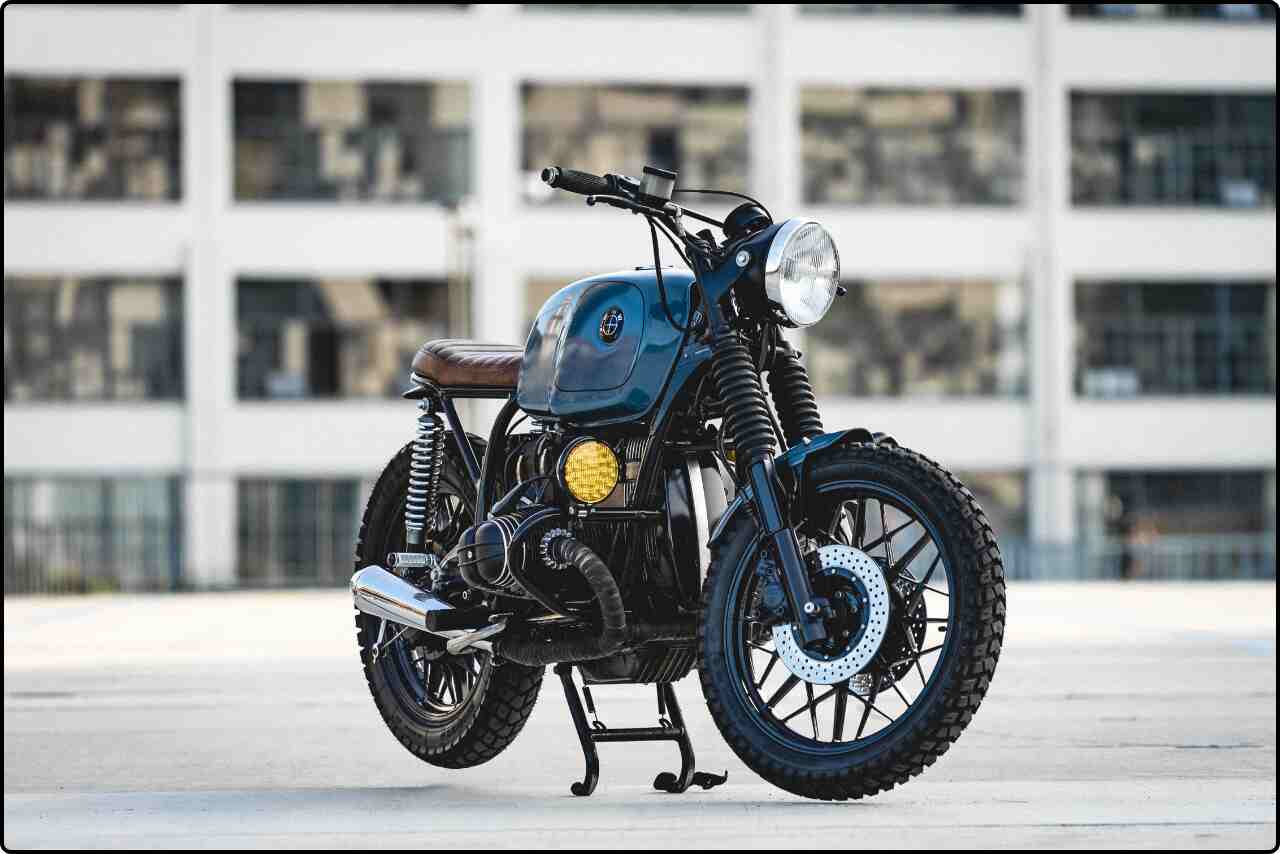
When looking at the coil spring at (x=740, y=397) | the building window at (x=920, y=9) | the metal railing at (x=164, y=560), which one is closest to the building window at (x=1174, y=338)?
the metal railing at (x=164, y=560)

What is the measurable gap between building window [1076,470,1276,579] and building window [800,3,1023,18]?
30.3 ft

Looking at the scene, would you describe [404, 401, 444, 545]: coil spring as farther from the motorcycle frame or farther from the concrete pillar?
the concrete pillar

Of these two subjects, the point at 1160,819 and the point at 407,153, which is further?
the point at 407,153

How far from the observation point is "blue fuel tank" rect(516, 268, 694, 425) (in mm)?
6723

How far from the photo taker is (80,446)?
4034cm

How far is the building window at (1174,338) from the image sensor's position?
138 feet

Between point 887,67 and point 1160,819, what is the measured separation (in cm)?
3641

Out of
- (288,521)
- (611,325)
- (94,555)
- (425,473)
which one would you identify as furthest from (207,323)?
(611,325)

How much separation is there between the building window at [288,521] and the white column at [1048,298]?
13.1 metres

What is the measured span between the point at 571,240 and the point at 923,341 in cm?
718

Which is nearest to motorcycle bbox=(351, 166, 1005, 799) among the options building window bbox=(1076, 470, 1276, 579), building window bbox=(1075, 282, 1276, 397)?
building window bbox=(1076, 470, 1276, 579)

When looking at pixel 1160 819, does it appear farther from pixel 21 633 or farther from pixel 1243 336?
pixel 1243 336

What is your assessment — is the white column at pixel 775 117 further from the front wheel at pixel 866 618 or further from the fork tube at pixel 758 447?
the front wheel at pixel 866 618

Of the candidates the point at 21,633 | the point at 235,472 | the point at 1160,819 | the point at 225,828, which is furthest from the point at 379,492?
the point at 235,472
